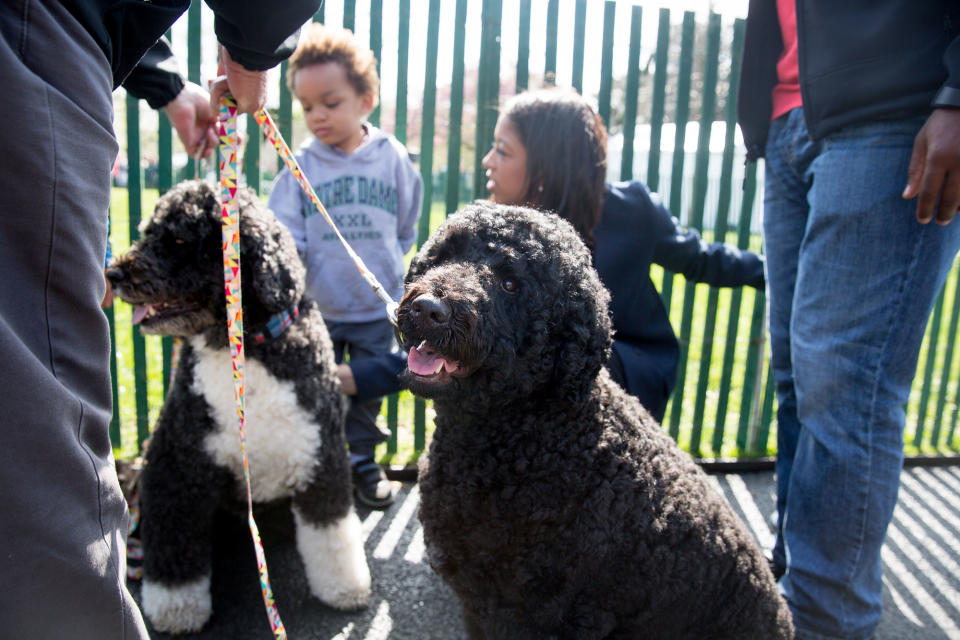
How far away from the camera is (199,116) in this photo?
225cm

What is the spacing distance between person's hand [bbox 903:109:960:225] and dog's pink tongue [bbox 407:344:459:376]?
4.09 feet

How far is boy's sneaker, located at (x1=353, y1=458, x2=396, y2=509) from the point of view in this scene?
9.80ft

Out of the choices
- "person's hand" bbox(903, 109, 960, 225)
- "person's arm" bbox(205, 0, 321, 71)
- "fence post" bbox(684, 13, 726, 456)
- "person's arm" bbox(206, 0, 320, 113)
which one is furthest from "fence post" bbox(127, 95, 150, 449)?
"person's hand" bbox(903, 109, 960, 225)

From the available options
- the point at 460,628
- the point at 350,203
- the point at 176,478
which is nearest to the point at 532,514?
the point at 460,628

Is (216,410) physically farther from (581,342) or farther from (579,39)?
(579,39)

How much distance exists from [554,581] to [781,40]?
2.07 m

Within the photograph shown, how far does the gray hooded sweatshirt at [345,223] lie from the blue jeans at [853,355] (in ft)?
6.47

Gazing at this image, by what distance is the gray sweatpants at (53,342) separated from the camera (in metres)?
0.84

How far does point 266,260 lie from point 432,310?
95 centimetres

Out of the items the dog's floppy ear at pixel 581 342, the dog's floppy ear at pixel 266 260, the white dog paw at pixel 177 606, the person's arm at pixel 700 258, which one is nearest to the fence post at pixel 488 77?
the person's arm at pixel 700 258

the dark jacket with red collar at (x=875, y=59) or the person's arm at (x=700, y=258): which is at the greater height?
the dark jacket with red collar at (x=875, y=59)

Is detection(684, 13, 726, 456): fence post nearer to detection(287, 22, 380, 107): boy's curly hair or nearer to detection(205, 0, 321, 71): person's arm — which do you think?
detection(287, 22, 380, 107): boy's curly hair

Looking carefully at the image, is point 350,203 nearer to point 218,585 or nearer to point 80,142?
point 218,585

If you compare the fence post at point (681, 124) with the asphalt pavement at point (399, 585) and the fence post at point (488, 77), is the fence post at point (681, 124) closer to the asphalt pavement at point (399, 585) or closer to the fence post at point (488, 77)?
the fence post at point (488, 77)
